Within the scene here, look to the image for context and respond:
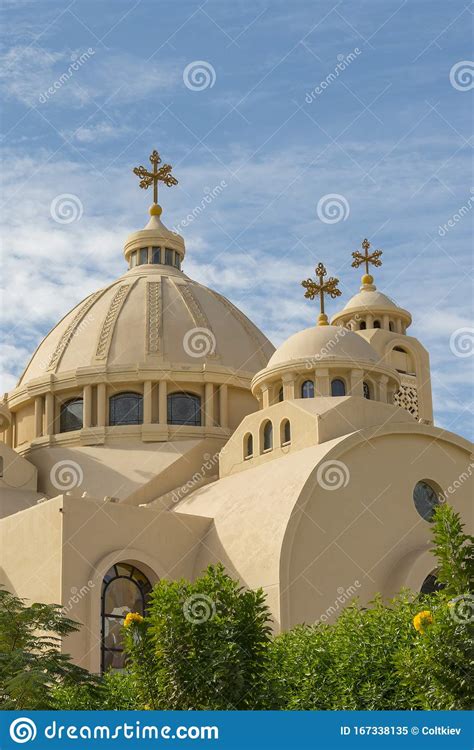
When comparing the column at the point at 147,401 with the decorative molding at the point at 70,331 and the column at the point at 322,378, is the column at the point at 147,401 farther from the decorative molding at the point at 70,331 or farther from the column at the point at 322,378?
the column at the point at 322,378

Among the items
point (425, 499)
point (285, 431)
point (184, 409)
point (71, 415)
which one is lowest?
point (425, 499)

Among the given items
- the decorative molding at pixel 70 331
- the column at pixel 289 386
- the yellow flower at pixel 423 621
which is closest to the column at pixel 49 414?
the decorative molding at pixel 70 331

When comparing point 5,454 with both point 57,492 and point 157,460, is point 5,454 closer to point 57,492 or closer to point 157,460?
point 57,492

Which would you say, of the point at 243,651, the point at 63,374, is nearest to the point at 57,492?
the point at 63,374

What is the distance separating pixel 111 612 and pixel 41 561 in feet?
6.49

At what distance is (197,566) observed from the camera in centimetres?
2814

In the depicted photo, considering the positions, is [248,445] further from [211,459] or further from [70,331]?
[70,331]

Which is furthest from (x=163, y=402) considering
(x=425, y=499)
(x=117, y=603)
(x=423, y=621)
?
(x=423, y=621)

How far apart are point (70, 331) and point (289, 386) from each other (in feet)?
34.1

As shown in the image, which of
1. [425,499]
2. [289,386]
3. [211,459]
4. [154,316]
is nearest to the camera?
[425,499]

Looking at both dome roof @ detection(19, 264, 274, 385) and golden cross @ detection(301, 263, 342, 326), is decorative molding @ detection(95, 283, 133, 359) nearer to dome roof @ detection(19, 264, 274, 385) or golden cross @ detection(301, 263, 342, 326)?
dome roof @ detection(19, 264, 274, 385)

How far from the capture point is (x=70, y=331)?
3797cm

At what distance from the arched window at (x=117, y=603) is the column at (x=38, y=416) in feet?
32.7

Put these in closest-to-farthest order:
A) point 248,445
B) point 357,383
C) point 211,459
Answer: point 357,383 → point 248,445 → point 211,459
